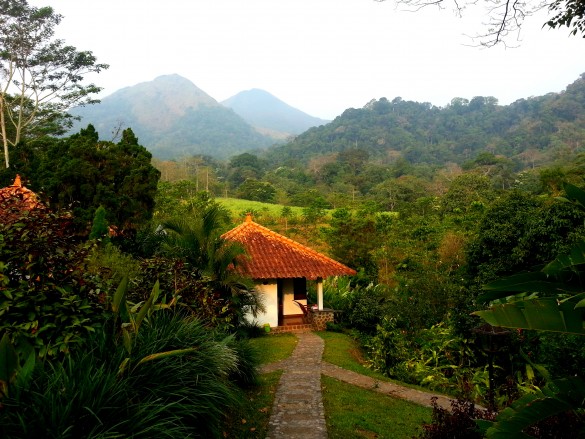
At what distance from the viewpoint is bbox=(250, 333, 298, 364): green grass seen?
11527 millimetres

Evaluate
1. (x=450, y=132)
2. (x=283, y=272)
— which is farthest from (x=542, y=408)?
(x=450, y=132)

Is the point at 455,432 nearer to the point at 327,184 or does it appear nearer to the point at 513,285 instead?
the point at 513,285

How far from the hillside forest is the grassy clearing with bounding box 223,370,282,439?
11.3 inches

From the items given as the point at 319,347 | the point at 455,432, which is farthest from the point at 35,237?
the point at 319,347

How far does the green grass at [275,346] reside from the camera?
11.5 meters

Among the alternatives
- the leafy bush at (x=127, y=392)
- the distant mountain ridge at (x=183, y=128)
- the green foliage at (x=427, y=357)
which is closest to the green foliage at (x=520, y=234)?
the green foliage at (x=427, y=357)

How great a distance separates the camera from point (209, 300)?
317 inches

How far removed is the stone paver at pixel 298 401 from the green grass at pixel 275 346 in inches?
14.5

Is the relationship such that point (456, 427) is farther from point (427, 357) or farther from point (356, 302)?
point (356, 302)

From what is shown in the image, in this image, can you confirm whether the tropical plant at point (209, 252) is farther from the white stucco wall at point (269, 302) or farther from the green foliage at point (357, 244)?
the green foliage at point (357, 244)

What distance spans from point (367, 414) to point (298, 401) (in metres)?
1.16

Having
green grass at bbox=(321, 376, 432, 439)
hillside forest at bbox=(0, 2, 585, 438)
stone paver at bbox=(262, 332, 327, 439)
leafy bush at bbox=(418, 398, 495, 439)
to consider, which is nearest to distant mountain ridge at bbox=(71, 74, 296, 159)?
hillside forest at bbox=(0, 2, 585, 438)

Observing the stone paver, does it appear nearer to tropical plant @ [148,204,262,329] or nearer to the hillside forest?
the hillside forest

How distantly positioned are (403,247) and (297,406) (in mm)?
15258
